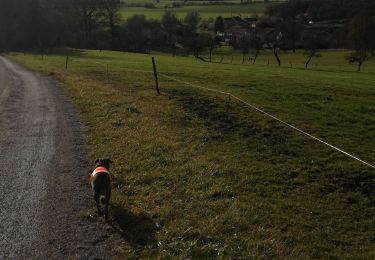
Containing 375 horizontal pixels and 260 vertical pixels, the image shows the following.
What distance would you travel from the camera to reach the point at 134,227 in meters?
10.1

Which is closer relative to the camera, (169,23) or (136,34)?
(136,34)

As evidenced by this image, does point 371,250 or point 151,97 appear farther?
point 151,97

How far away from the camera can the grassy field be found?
9.72 meters

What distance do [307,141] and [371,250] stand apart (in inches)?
298

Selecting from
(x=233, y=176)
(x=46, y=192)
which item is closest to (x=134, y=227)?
(x=46, y=192)

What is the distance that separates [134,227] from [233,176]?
14.3 feet

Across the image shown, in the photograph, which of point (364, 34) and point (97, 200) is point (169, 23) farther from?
point (97, 200)

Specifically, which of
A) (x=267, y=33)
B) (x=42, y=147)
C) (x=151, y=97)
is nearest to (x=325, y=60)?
(x=267, y=33)

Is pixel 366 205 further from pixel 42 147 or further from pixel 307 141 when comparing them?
pixel 42 147

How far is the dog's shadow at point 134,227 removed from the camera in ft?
31.1

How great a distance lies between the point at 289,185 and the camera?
13133mm

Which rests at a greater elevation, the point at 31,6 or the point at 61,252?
the point at 31,6

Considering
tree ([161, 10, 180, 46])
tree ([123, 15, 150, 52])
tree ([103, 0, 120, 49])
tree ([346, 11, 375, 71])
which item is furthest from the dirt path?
tree ([161, 10, 180, 46])

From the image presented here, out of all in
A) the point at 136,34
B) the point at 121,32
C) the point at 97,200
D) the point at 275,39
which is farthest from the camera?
the point at 275,39
